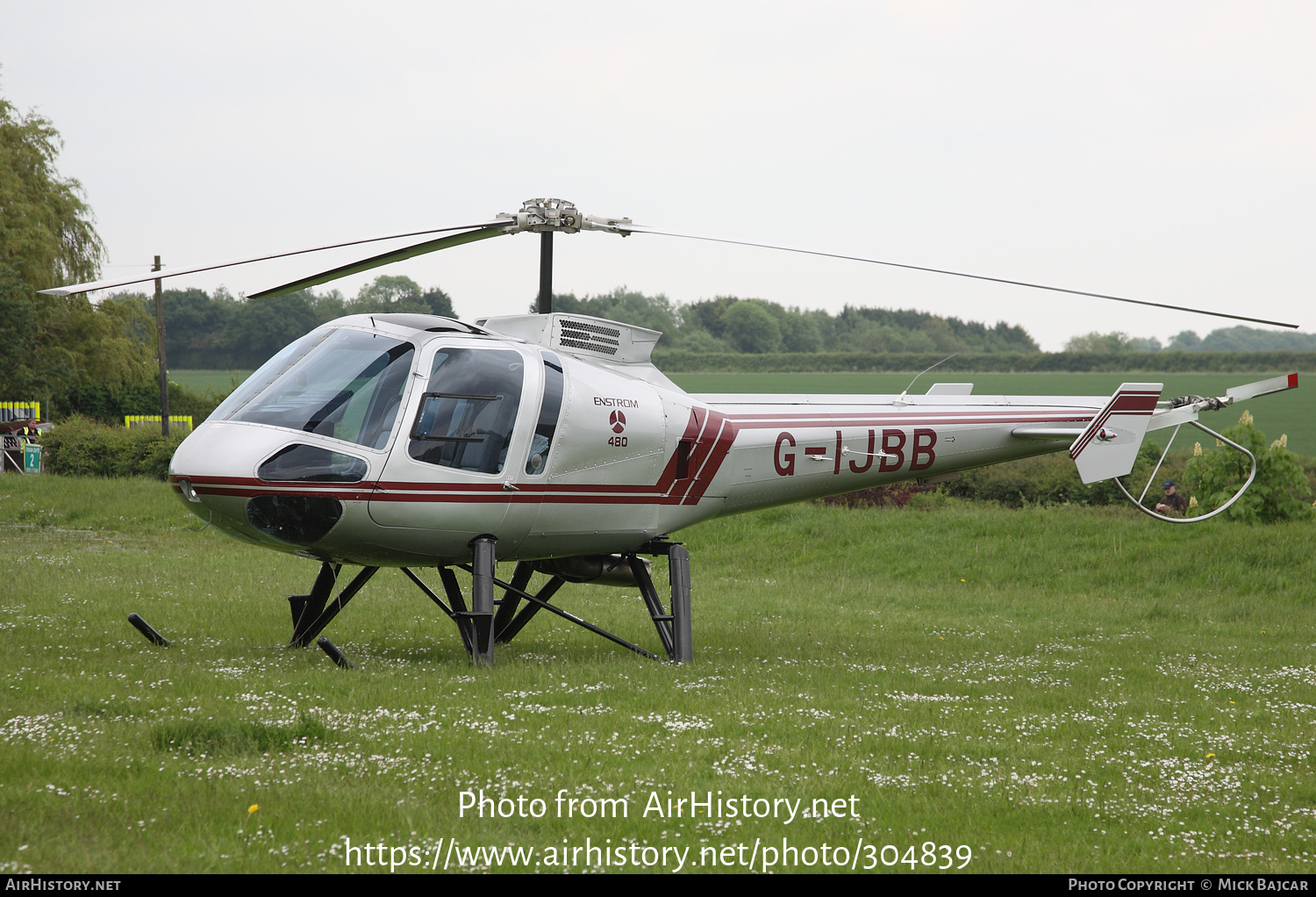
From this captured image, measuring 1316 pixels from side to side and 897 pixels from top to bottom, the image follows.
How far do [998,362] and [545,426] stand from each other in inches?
3321

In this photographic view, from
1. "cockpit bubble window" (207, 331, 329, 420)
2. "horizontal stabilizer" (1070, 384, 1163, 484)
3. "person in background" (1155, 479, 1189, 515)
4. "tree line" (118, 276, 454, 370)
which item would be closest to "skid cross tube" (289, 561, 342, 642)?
"cockpit bubble window" (207, 331, 329, 420)

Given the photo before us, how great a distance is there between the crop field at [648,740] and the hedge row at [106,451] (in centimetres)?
1683

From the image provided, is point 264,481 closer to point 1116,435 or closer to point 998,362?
point 1116,435

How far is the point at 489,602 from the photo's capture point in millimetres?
9062

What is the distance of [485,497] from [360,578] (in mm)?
2035

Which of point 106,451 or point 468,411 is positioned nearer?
point 468,411

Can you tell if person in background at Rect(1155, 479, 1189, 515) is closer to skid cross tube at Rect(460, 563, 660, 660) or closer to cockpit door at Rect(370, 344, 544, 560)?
skid cross tube at Rect(460, 563, 660, 660)

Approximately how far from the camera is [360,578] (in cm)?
1014

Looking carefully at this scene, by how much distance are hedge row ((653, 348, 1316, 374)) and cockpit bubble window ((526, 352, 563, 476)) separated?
66061 mm

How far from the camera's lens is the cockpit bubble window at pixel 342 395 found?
27.7 ft

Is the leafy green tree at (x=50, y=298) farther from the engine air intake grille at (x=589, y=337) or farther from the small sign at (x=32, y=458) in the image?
the engine air intake grille at (x=589, y=337)

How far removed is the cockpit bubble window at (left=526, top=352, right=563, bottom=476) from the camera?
9.13 m

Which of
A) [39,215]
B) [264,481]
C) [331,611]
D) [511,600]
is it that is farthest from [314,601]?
[39,215]

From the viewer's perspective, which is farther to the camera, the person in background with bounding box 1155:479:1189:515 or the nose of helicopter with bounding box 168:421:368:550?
the person in background with bounding box 1155:479:1189:515
